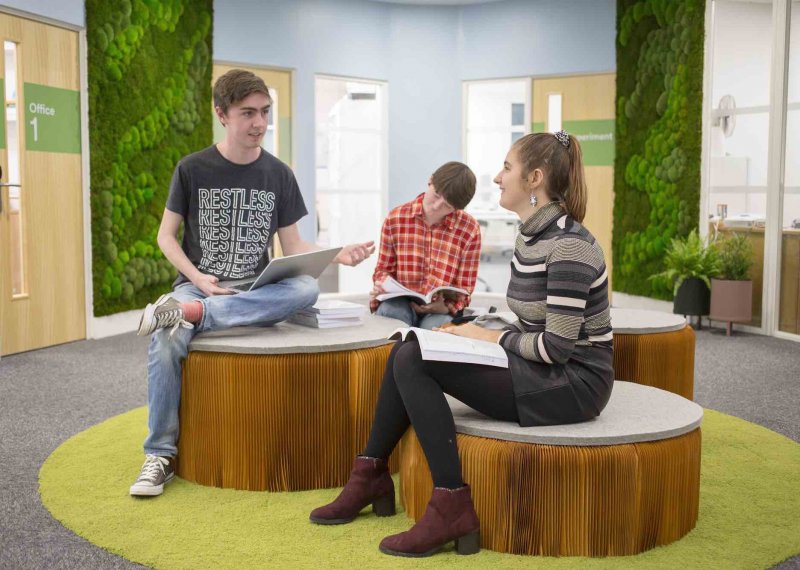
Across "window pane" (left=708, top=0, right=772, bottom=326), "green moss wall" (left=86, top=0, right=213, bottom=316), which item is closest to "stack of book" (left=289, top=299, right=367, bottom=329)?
"green moss wall" (left=86, top=0, right=213, bottom=316)

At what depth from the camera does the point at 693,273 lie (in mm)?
6363

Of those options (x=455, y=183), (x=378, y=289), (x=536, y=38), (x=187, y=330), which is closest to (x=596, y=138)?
(x=536, y=38)

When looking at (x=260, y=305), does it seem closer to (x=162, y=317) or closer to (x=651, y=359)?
(x=162, y=317)

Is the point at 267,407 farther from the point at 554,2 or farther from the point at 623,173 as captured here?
the point at 554,2

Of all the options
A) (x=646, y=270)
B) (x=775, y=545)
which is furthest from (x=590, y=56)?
(x=775, y=545)

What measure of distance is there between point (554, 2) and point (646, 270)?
2639 millimetres

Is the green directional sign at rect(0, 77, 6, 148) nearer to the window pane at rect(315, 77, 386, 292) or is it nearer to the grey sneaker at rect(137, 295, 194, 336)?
the grey sneaker at rect(137, 295, 194, 336)

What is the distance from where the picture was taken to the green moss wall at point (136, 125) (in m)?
5.89

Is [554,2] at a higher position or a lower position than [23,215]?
higher

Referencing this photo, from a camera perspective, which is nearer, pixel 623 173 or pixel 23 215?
pixel 23 215

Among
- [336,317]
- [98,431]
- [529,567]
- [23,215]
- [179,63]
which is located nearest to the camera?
[529,567]

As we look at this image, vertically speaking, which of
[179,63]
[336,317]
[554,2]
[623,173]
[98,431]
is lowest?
[98,431]

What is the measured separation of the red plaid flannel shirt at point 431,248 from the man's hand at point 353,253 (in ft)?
1.28

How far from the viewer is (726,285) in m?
6.14
